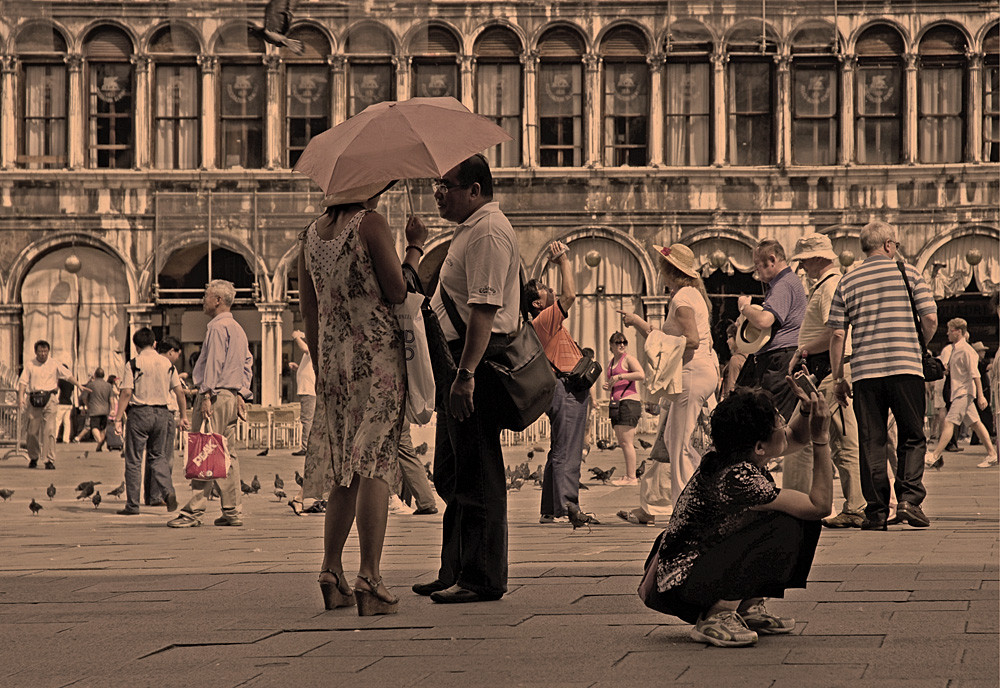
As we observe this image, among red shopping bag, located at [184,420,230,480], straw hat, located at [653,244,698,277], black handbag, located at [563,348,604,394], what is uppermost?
straw hat, located at [653,244,698,277]

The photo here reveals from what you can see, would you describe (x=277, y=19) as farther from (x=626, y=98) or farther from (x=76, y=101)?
(x=626, y=98)

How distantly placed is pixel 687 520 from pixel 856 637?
0.66 metres

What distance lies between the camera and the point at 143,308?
106 feet

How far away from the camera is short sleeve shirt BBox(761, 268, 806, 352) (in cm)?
988

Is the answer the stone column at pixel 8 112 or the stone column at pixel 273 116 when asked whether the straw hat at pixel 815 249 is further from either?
the stone column at pixel 8 112

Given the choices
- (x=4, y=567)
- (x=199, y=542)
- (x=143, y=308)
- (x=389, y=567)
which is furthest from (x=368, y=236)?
(x=143, y=308)

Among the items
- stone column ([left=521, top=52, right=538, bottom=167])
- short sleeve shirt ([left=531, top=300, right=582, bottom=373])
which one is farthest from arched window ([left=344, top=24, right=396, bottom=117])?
short sleeve shirt ([left=531, top=300, right=582, bottom=373])

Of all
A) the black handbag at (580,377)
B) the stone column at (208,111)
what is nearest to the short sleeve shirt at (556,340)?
the black handbag at (580,377)

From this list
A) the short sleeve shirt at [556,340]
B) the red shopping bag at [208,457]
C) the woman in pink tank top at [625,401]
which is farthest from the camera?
the woman in pink tank top at [625,401]

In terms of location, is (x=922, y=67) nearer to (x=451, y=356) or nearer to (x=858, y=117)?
(x=858, y=117)

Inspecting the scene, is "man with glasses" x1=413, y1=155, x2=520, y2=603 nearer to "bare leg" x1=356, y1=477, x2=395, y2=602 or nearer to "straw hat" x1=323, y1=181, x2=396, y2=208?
"straw hat" x1=323, y1=181, x2=396, y2=208

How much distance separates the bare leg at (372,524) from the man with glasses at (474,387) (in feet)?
1.42

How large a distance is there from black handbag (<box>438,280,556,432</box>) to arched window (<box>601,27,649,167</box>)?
26370 mm

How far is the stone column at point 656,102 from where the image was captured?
3259cm
